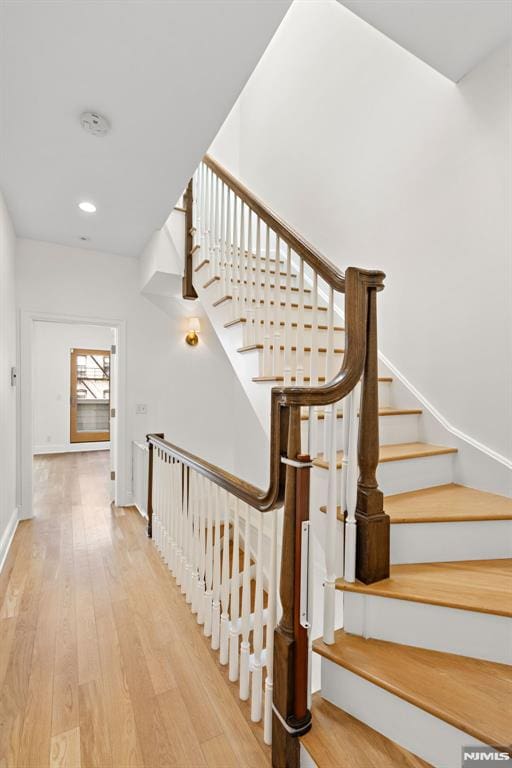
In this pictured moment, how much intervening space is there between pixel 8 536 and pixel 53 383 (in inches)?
210

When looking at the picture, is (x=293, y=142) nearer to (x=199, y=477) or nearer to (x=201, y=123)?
(x=201, y=123)

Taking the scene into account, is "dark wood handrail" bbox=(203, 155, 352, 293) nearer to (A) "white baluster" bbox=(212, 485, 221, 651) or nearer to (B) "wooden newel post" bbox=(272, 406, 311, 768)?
(B) "wooden newel post" bbox=(272, 406, 311, 768)

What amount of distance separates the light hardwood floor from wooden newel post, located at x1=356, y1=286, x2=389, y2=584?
719mm

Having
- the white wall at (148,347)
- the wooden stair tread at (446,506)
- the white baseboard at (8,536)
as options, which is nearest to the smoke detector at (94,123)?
the white wall at (148,347)

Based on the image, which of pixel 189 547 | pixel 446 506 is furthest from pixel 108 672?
pixel 446 506

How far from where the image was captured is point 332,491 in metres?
1.27

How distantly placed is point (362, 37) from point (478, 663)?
144 inches

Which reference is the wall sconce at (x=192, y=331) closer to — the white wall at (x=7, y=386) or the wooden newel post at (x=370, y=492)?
the white wall at (x=7, y=386)

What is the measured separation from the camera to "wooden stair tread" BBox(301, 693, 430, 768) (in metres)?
1.03

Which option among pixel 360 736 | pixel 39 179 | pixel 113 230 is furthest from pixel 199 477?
pixel 113 230

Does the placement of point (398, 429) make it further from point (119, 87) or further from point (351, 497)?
point (119, 87)

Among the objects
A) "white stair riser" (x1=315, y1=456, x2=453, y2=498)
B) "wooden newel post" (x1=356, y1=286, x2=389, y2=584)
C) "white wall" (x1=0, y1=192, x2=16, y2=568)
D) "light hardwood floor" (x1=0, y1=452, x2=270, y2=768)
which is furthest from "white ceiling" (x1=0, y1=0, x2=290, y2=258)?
"light hardwood floor" (x1=0, y1=452, x2=270, y2=768)

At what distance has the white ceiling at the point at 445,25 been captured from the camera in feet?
5.26

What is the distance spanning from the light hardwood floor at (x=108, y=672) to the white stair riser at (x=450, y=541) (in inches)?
33.7
